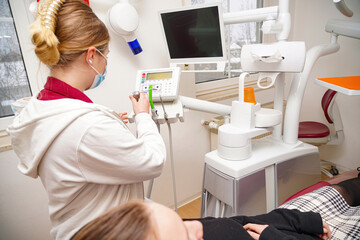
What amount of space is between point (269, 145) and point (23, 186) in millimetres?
1559

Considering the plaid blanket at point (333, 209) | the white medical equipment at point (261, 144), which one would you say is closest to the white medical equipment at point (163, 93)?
the white medical equipment at point (261, 144)

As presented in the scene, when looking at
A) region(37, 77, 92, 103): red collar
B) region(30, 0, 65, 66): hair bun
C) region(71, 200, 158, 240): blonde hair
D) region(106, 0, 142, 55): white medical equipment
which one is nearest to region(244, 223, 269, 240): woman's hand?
region(71, 200, 158, 240): blonde hair

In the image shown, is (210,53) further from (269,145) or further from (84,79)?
(84,79)

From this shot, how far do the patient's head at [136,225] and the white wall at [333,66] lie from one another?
7.79 ft

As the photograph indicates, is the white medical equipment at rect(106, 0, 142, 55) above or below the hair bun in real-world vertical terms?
above

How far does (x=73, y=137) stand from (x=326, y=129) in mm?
2155

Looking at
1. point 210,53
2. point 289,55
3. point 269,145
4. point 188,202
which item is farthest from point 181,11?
point 188,202

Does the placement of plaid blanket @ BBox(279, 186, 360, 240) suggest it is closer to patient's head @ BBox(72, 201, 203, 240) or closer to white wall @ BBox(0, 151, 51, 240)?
patient's head @ BBox(72, 201, 203, 240)

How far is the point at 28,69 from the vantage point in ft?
4.53

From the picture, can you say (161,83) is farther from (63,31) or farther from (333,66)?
(333,66)

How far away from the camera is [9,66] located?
1.41m

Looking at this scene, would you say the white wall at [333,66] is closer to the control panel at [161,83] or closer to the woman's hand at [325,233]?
the woman's hand at [325,233]

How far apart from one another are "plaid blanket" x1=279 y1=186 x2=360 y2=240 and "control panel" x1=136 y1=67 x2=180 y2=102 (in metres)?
0.80

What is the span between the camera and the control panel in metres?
1.16
